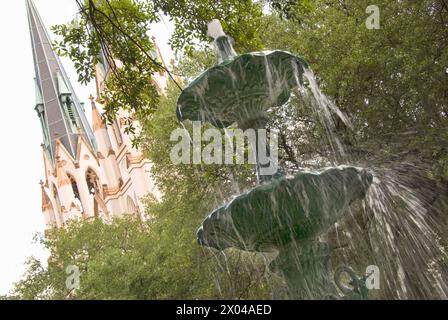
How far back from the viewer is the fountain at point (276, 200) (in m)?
6.25

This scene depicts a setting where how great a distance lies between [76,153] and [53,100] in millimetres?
5922

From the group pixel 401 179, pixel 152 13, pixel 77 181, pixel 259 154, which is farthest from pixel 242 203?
pixel 77 181

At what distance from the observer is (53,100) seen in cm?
6322

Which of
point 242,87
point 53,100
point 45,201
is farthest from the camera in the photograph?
point 45,201

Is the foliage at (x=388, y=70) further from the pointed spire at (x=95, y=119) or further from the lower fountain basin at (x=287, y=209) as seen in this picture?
the pointed spire at (x=95, y=119)

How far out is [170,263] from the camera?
18.0 meters

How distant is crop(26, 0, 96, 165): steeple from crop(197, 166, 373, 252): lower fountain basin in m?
55.1

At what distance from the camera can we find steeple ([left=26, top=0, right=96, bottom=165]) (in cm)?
6100

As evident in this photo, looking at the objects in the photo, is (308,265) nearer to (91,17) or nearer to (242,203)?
(242,203)
